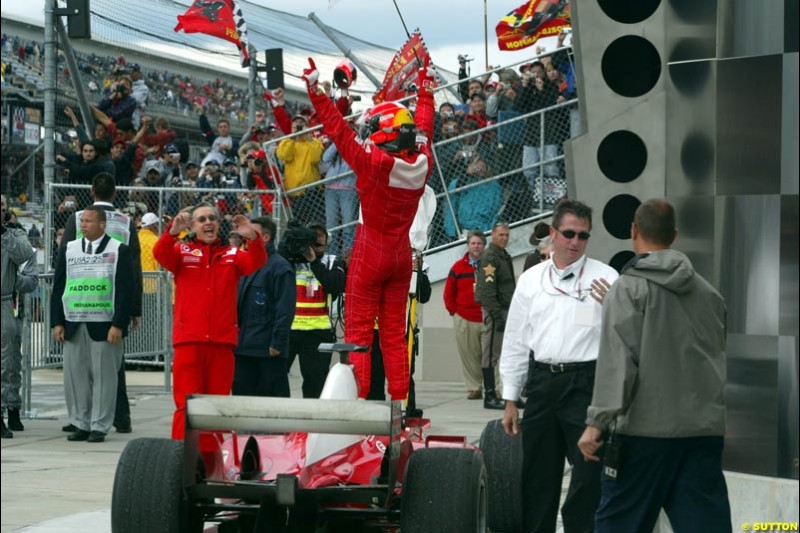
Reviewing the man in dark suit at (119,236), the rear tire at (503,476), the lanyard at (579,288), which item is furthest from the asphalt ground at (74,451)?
the lanyard at (579,288)

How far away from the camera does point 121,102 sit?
20.4 meters

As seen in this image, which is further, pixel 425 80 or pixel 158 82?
pixel 158 82

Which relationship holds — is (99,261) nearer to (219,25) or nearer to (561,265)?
(561,265)

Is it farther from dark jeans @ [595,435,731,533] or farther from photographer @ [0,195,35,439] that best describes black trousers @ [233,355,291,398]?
dark jeans @ [595,435,731,533]

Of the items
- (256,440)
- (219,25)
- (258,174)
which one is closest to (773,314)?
(256,440)

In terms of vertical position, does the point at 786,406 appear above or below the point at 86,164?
below

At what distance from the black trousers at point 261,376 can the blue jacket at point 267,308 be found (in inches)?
3.5

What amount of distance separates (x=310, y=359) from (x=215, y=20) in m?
9.47

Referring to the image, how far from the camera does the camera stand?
11.9m

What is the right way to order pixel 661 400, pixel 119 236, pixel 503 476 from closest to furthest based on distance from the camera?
pixel 661 400, pixel 503 476, pixel 119 236

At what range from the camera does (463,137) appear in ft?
59.7

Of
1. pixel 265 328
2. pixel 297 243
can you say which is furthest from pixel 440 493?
pixel 297 243

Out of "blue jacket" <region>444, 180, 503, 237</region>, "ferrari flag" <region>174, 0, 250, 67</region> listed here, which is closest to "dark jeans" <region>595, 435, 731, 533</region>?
"blue jacket" <region>444, 180, 503, 237</region>

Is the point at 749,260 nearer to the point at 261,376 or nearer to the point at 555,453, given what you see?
the point at 555,453
